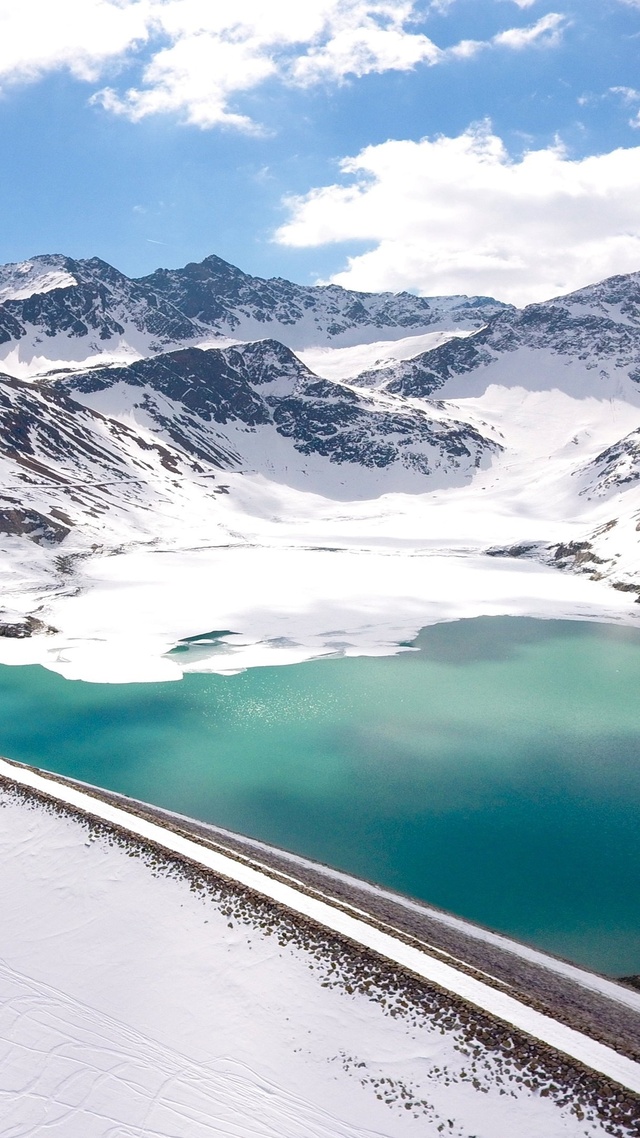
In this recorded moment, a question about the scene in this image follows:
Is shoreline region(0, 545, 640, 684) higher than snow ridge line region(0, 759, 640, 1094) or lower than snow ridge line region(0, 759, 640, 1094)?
higher

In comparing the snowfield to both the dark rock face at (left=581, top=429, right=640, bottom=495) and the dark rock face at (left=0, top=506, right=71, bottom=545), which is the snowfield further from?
the dark rock face at (left=581, top=429, right=640, bottom=495)

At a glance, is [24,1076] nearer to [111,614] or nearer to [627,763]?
[627,763]

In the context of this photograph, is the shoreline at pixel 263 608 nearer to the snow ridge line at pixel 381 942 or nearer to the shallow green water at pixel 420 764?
the shallow green water at pixel 420 764

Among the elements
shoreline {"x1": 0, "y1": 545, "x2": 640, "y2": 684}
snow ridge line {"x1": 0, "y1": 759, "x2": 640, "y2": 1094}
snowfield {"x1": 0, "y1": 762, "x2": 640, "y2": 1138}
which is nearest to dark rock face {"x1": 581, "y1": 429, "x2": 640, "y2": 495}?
shoreline {"x1": 0, "y1": 545, "x2": 640, "y2": 684}

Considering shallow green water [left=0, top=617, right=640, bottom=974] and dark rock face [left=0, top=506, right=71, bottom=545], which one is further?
dark rock face [left=0, top=506, right=71, bottom=545]

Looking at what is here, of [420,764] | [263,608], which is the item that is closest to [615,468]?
[263,608]

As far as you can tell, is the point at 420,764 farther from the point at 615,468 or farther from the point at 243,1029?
the point at 615,468
